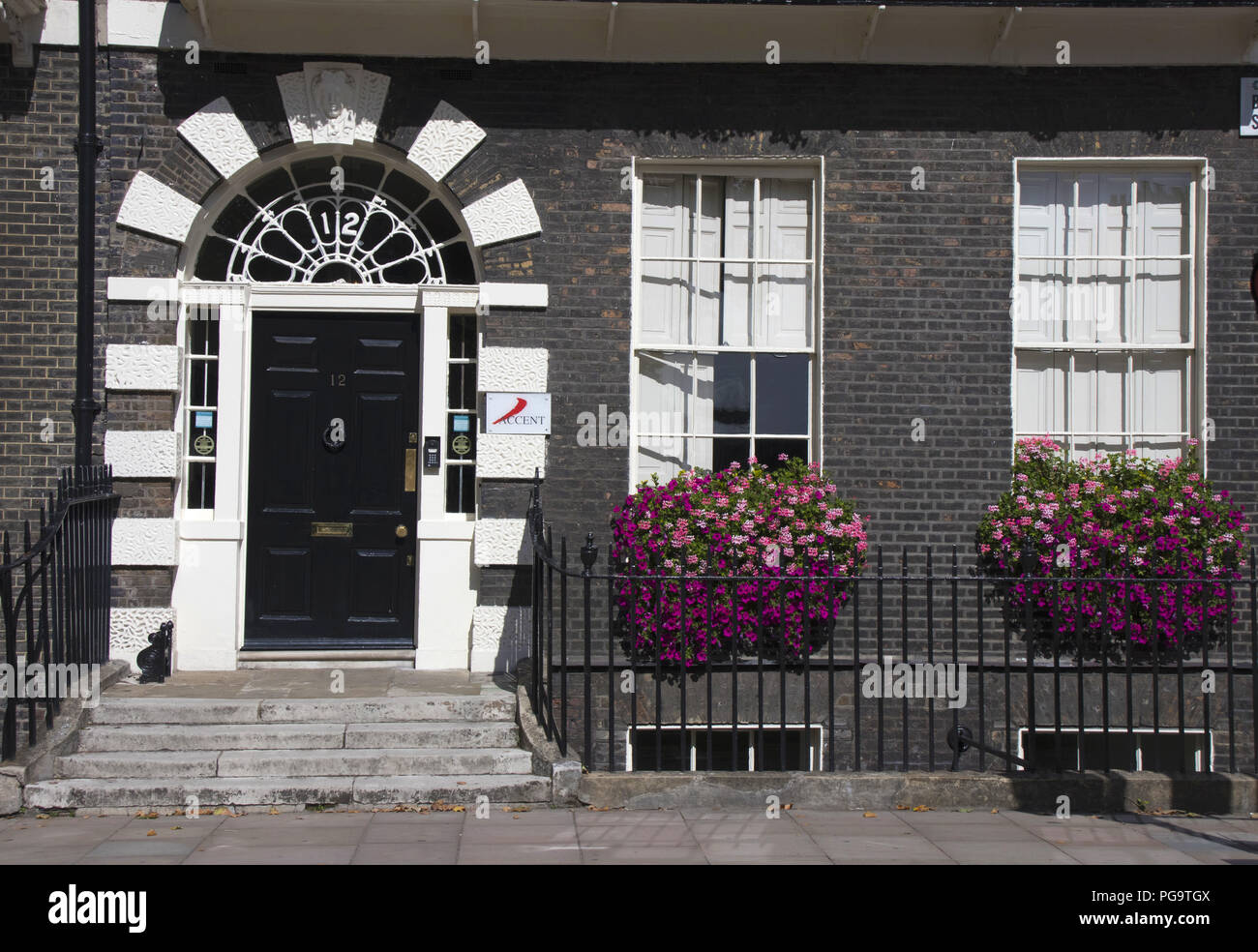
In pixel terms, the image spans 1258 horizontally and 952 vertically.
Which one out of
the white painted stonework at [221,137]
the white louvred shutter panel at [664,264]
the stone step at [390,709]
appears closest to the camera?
the stone step at [390,709]

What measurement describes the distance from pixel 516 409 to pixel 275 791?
304cm

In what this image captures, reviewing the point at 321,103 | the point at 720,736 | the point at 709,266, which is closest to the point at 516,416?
the point at 709,266

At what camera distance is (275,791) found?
262 inches

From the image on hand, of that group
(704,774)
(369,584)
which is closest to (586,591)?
(704,774)

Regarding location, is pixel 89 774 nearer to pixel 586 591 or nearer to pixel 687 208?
pixel 586 591

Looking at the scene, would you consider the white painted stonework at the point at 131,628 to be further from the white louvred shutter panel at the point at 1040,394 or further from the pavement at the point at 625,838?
the white louvred shutter panel at the point at 1040,394

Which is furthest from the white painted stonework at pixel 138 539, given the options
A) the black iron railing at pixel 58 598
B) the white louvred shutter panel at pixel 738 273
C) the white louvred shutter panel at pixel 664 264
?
the white louvred shutter panel at pixel 738 273

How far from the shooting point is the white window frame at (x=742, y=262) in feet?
28.4

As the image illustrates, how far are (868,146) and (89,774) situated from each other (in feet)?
20.9

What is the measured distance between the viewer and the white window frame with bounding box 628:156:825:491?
865cm

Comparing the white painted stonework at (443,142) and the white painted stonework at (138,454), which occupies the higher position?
the white painted stonework at (443,142)

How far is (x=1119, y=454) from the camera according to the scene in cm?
880

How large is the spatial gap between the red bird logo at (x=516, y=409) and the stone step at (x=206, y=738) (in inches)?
94.4

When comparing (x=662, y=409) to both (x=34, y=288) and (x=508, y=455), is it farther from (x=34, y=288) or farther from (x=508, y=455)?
(x=34, y=288)
